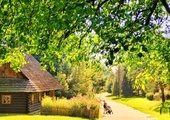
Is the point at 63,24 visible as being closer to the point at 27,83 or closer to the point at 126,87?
the point at 27,83

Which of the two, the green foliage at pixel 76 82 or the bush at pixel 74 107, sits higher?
the green foliage at pixel 76 82

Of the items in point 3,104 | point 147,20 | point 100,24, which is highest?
point 147,20

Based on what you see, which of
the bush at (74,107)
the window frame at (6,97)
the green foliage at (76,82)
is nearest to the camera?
the bush at (74,107)

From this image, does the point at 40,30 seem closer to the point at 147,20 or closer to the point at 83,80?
the point at 147,20

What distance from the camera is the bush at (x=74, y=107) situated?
31172 mm

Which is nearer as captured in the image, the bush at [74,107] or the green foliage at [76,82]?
the bush at [74,107]

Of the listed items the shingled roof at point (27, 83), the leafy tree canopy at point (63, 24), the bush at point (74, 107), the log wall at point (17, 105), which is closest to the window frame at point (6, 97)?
the log wall at point (17, 105)

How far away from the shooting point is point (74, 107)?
105ft

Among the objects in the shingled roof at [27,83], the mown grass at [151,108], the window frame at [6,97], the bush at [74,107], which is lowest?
the mown grass at [151,108]

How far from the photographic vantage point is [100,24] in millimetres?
6301

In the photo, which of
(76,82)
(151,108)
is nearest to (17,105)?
(76,82)

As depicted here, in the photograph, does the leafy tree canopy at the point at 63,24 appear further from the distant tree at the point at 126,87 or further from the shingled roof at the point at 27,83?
the distant tree at the point at 126,87

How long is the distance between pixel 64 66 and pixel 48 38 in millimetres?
42957

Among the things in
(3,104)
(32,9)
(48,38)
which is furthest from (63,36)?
(3,104)
